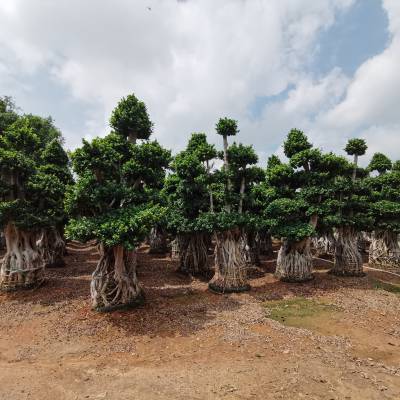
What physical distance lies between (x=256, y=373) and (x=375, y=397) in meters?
2.78

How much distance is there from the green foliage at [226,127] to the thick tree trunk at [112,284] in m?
8.14

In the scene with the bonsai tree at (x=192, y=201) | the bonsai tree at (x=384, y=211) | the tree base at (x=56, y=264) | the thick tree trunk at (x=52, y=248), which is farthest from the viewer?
the bonsai tree at (x=384, y=211)

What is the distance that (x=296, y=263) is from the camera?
1638 cm

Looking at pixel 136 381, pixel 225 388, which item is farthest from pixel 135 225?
pixel 225 388

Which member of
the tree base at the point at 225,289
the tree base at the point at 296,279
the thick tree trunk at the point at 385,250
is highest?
the thick tree trunk at the point at 385,250

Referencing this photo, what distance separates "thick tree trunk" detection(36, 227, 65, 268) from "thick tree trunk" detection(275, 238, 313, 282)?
50.0ft

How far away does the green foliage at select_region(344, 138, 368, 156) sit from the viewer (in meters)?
17.7

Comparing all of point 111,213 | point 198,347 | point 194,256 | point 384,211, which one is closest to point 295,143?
point 194,256

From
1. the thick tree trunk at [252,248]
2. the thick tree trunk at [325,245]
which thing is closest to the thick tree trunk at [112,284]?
the thick tree trunk at [252,248]

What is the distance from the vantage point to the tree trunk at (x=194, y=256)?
698 inches

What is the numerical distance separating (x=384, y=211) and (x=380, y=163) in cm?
449

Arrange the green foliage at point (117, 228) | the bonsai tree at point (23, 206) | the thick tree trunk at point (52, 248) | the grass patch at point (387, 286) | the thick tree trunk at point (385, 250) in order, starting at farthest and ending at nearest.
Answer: the thick tree trunk at point (385, 250)
the thick tree trunk at point (52, 248)
the grass patch at point (387, 286)
the bonsai tree at point (23, 206)
the green foliage at point (117, 228)

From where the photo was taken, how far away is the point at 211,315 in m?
11.3

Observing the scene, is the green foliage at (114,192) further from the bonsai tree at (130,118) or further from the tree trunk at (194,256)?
the tree trunk at (194,256)
